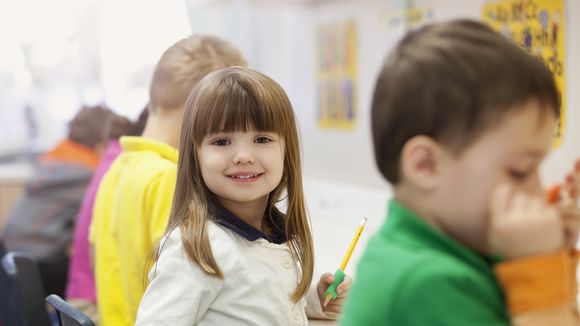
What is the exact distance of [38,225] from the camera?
2.58 meters

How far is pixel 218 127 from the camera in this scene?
2.84 feet

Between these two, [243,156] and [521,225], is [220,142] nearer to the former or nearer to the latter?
[243,156]

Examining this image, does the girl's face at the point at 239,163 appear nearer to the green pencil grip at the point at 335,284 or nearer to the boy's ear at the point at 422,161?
the green pencil grip at the point at 335,284

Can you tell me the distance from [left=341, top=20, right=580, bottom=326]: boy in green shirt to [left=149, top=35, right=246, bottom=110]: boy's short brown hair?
63 centimetres

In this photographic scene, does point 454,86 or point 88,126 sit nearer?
point 454,86

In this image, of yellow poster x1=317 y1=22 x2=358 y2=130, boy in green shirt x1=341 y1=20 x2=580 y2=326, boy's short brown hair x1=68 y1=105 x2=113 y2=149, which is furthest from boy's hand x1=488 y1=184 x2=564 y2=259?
boy's short brown hair x1=68 y1=105 x2=113 y2=149

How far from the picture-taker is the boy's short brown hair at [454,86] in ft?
1.63

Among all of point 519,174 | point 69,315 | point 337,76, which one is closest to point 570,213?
point 519,174

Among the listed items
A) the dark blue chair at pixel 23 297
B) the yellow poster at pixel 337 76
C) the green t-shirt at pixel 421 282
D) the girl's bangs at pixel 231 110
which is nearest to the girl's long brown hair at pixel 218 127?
the girl's bangs at pixel 231 110

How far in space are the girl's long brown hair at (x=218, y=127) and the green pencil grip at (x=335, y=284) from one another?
3 centimetres

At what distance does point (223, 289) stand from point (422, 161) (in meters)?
0.40

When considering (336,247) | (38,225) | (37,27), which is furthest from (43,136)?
(336,247)

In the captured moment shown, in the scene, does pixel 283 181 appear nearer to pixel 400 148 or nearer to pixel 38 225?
pixel 400 148

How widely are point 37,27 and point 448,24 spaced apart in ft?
13.6
